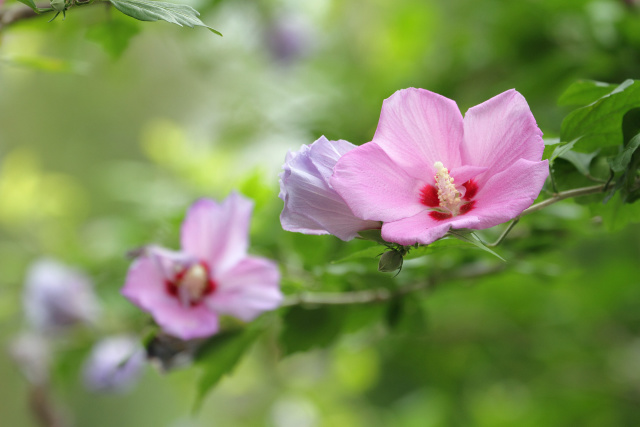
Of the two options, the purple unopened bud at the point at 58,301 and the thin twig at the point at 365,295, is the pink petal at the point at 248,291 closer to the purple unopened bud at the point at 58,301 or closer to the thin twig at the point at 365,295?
the thin twig at the point at 365,295

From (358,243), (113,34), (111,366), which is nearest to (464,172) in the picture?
(358,243)

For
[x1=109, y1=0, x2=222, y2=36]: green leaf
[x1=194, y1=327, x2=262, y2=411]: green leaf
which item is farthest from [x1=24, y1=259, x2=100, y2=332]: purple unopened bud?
[x1=109, y1=0, x2=222, y2=36]: green leaf

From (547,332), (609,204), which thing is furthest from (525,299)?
(609,204)

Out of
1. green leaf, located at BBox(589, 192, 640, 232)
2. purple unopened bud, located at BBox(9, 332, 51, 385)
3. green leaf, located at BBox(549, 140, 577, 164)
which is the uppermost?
green leaf, located at BBox(549, 140, 577, 164)

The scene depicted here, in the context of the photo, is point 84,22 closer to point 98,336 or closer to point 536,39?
point 98,336

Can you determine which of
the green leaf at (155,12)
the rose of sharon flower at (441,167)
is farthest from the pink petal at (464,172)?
the green leaf at (155,12)

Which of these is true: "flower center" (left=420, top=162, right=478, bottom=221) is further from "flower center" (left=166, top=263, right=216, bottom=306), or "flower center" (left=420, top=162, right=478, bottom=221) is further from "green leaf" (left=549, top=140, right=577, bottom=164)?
"flower center" (left=166, top=263, right=216, bottom=306)
